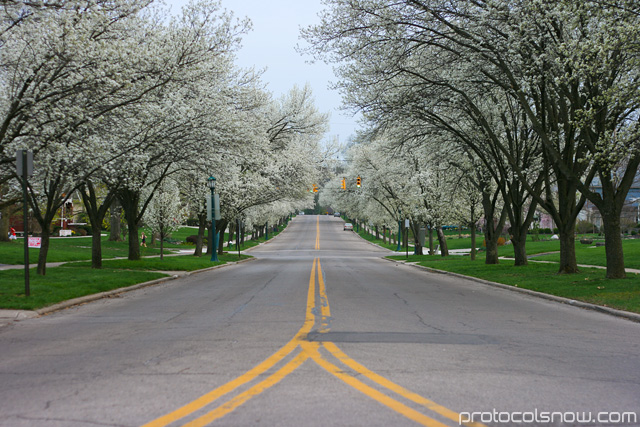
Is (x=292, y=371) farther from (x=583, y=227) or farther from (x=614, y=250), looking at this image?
(x=583, y=227)

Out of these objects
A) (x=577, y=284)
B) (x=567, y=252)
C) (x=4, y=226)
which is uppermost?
(x=4, y=226)

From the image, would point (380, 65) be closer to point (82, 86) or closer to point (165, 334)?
Answer: point (82, 86)

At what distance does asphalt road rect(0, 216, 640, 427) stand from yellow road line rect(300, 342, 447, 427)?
0.06 feet

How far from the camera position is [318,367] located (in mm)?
6152

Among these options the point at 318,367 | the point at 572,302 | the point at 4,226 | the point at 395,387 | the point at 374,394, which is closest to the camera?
the point at 374,394

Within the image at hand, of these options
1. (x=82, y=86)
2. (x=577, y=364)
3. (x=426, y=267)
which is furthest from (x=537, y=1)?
(x=426, y=267)

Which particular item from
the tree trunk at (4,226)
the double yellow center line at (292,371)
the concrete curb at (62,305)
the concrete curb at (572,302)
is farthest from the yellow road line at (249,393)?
the tree trunk at (4,226)

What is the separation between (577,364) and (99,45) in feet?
39.1

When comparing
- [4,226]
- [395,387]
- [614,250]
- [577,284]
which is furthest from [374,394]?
[4,226]

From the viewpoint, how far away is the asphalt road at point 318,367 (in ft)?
15.3

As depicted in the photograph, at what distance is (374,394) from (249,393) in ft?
3.66

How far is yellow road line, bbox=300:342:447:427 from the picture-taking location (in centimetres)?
444

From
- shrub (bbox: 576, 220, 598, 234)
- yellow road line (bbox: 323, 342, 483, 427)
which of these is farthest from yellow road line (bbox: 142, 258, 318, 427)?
shrub (bbox: 576, 220, 598, 234)

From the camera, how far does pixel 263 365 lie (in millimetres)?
6281
